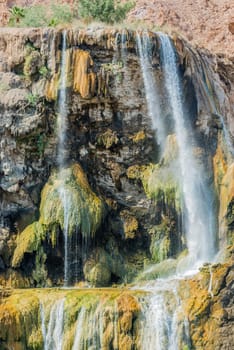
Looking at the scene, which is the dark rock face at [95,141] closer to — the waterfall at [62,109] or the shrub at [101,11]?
the waterfall at [62,109]

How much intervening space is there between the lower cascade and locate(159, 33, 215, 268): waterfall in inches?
1.4

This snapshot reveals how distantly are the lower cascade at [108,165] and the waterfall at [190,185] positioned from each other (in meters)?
0.04

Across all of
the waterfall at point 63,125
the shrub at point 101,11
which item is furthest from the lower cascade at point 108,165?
the shrub at point 101,11

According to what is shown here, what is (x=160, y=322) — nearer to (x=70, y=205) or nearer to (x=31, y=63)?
(x=70, y=205)

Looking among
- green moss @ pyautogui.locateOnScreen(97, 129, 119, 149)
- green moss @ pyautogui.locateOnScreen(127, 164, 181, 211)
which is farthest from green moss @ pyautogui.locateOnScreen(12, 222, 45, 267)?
green moss @ pyautogui.locateOnScreen(127, 164, 181, 211)

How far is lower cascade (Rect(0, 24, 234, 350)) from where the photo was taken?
20.5m

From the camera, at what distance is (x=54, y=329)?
53.2 ft

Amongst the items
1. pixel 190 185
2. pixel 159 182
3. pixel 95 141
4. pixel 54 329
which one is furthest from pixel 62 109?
pixel 54 329

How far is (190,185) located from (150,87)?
3.37 m

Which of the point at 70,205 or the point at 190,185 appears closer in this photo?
the point at 70,205

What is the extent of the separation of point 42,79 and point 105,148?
9.51ft

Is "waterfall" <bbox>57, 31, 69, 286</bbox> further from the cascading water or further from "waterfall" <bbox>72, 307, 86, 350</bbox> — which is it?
"waterfall" <bbox>72, 307, 86, 350</bbox>

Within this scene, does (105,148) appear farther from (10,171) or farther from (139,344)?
(139,344)

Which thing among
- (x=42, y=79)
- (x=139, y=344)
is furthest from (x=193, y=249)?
(x=42, y=79)
